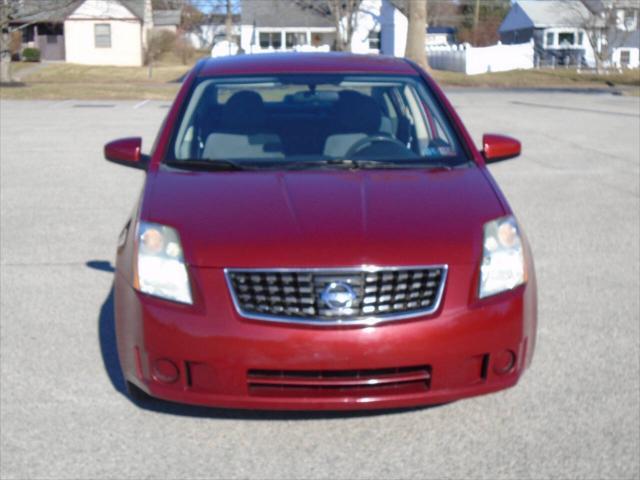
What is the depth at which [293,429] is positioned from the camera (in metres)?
4.52

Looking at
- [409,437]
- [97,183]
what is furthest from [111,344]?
[97,183]

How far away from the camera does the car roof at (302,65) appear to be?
235 inches

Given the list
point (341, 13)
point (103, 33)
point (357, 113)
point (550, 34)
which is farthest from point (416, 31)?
point (357, 113)

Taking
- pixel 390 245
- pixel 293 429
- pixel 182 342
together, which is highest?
pixel 390 245

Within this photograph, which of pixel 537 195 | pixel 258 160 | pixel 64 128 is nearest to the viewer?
pixel 258 160

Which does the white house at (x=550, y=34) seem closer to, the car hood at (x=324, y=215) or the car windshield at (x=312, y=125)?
the car windshield at (x=312, y=125)

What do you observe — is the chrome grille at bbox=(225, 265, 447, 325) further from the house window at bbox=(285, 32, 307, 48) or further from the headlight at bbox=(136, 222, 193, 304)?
the house window at bbox=(285, 32, 307, 48)

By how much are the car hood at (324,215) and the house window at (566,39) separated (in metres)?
61.8

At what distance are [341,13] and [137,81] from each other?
54.0ft

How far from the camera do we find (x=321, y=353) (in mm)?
3982

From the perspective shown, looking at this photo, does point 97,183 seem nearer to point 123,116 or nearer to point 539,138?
point 539,138

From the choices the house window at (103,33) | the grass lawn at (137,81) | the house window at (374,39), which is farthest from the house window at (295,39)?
the house window at (103,33)

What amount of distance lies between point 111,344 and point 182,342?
1761mm

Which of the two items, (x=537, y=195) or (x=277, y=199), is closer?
(x=277, y=199)
